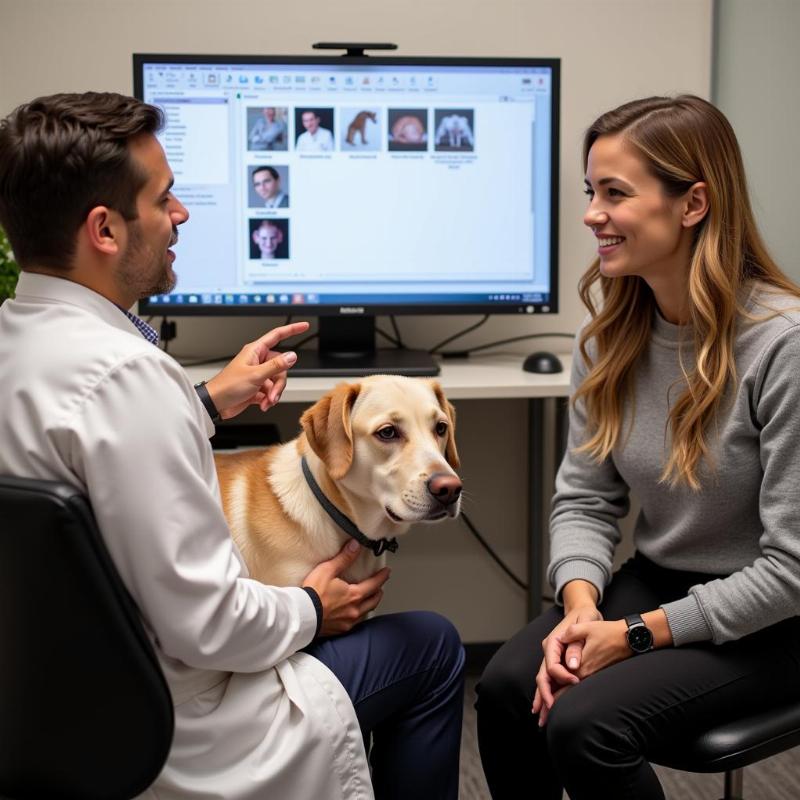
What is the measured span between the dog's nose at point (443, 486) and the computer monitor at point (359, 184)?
32.4 inches

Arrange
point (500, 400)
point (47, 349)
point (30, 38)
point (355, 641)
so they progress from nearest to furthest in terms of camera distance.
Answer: point (47, 349) → point (355, 641) → point (30, 38) → point (500, 400)

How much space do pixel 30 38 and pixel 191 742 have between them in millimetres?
2014

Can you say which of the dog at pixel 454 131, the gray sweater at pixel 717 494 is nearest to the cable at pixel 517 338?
the dog at pixel 454 131

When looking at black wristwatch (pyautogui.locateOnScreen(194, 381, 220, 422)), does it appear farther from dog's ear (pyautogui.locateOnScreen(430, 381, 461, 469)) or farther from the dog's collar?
dog's ear (pyautogui.locateOnScreen(430, 381, 461, 469))

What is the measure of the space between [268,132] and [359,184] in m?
0.25

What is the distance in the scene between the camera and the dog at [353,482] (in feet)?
4.83

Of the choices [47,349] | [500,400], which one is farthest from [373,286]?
[47,349]

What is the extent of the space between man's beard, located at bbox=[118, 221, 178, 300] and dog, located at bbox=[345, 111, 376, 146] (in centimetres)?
115

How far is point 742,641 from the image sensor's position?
145cm

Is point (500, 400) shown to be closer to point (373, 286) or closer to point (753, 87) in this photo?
point (373, 286)

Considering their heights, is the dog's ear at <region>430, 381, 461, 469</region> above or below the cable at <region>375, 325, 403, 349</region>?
above

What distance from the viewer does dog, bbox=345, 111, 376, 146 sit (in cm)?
231

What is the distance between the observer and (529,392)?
7.07 feet

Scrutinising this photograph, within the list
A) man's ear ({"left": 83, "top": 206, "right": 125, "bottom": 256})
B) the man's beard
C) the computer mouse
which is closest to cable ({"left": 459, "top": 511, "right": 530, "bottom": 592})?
the computer mouse
